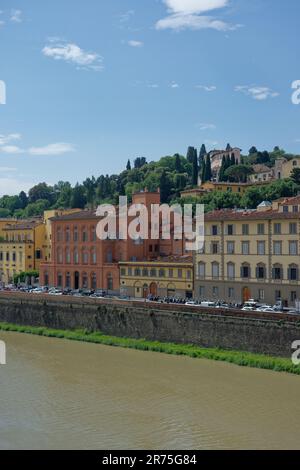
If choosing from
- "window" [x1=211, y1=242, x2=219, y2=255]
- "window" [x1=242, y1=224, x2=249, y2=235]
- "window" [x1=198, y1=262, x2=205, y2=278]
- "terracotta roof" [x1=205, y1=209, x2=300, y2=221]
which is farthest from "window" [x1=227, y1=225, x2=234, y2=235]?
"window" [x1=198, y1=262, x2=205, y2=278]

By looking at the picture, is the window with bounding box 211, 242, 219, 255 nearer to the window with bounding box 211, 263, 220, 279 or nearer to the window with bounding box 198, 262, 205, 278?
the window with bounding box 211, 263, 220, 279

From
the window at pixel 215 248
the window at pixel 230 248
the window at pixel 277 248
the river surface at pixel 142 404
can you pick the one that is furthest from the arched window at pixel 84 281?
the river surface at pixel 142 404

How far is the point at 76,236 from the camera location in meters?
53.3

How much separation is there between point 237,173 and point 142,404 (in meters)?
80.6

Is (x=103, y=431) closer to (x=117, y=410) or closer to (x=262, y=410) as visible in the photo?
(x=117, y=410)

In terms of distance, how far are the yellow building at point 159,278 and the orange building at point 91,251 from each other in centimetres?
131

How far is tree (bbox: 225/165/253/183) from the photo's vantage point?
4006 inches

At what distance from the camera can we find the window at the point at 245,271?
134 feet

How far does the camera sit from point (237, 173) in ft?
336

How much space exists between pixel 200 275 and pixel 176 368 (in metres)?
13.8

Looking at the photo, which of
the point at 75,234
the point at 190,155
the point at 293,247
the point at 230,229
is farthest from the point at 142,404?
the point at 190,155

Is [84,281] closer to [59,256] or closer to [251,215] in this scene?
[59,256]

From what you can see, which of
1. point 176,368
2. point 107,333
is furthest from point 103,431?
point 107,333

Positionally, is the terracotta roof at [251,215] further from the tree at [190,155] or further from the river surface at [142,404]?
the tree at [190,155]
